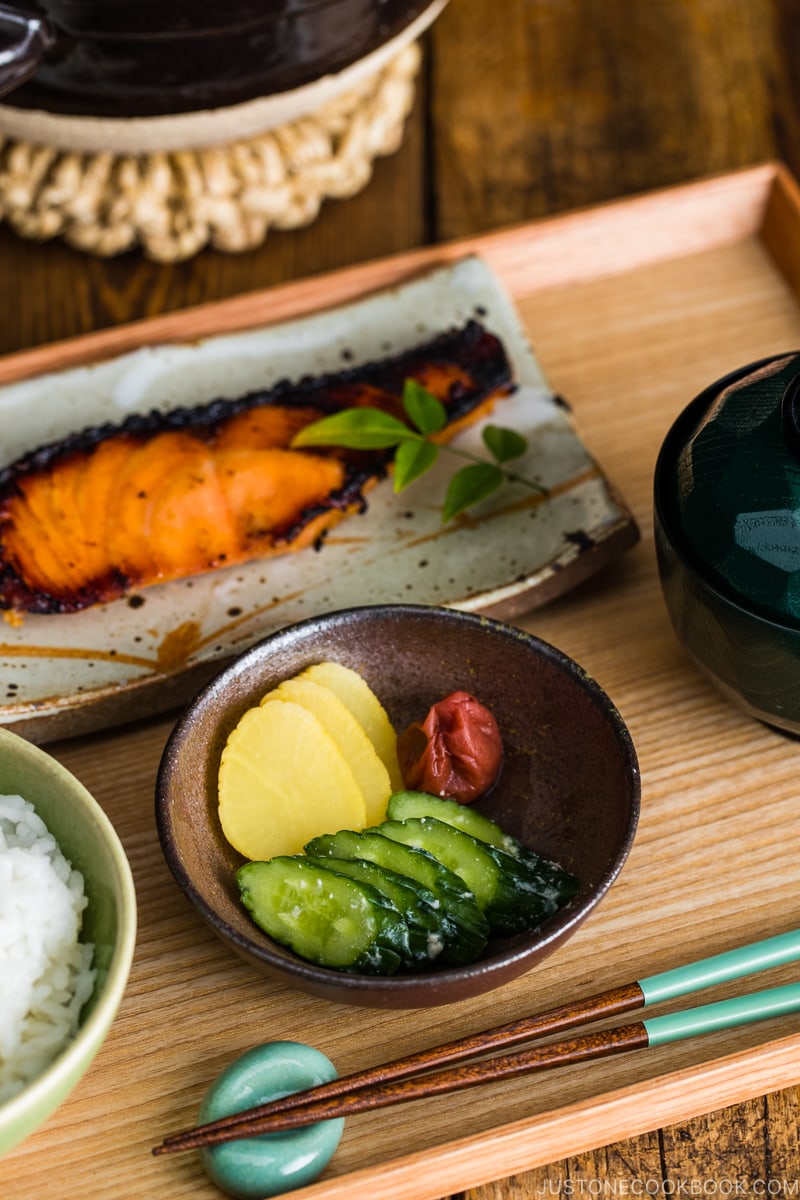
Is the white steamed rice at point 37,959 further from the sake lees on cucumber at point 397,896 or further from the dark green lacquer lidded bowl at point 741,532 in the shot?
the dark green lacquer lidded bowl at point 741,532

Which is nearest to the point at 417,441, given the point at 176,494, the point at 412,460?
the point at 412,460

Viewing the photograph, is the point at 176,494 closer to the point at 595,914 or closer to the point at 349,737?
the point at 349,737

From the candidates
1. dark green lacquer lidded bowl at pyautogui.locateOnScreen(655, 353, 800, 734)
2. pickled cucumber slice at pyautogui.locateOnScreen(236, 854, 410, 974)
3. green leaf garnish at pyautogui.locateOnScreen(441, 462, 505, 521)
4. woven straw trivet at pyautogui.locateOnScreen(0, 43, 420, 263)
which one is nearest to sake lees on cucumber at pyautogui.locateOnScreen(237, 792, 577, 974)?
pickled cucumber slice at pyautogui.locateOnScreen(236, 854, 410, 974)

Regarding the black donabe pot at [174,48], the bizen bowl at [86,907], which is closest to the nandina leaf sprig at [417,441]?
the black donabe pot at [174,48]

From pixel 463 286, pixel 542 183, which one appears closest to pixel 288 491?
pixel 463 286

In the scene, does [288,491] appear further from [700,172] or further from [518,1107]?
[700,172]

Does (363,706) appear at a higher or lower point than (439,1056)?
higher
